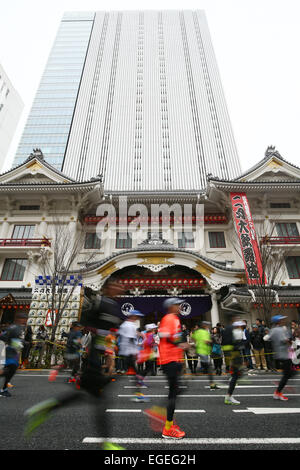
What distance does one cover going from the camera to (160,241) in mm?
15156

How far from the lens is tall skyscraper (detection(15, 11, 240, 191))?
42875 mm

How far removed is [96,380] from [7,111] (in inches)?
3218

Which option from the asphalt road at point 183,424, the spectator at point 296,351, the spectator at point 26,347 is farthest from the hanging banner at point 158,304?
the asphalt road at point 183,424

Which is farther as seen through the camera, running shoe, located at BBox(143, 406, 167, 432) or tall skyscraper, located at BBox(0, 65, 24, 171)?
tall skyscraper, located at BBox(0, 65, 24, 171)

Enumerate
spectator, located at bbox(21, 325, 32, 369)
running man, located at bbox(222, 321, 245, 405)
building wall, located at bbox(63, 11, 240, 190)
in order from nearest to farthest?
1. running man, located at bbox(222, 321, 245, 405)
2. spectator, located at bbox(21, 325, 32, 369)
3. building wall, located at bbox(63, 11, 240, 190)

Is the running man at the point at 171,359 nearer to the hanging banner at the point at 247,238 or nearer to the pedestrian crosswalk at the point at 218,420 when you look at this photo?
the pedestrian crosswalk at the point at 218,420

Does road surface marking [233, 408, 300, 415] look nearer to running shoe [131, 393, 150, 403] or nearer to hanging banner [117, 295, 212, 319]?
running shoe [131, 393, 150, 403]

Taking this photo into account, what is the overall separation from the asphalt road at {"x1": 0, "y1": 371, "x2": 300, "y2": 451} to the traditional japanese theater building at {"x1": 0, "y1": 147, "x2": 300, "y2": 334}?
27.2 ft

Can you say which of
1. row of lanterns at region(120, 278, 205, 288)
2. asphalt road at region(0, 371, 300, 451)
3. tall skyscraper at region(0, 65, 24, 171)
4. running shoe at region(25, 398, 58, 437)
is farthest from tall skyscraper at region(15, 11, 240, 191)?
running shoe at region(25, 398, 58, 437)

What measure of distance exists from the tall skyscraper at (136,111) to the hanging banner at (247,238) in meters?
23.8

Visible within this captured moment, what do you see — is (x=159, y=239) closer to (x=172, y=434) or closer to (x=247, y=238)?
(x=247, y=238)

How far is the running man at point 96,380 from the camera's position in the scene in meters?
2.44

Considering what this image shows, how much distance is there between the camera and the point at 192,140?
4512cm
